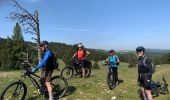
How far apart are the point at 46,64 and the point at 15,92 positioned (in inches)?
63.3

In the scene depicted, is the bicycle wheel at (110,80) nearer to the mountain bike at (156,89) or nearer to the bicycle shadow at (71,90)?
the mountain bike at (156,89)

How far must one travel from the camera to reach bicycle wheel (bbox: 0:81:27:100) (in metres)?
12.2

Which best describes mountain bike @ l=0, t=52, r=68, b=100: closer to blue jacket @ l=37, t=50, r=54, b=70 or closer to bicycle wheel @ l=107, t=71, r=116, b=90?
blue jacket @ l=37, t=50, r=54, b=70

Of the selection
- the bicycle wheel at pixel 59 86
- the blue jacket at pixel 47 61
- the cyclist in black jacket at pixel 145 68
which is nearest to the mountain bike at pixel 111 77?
the bicycle wheel at pixel 59 86

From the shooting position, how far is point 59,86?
13.5m

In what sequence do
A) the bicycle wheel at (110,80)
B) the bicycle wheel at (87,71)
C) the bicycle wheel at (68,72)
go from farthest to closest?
1. the bicycle wheel at (87,71)
2. the bicycle wheel at (68,72)
3. the bicycle wheel at (110,80)

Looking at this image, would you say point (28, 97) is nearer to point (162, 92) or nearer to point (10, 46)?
point (162, 92)

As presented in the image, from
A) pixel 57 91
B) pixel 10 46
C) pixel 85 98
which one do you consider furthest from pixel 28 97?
pixel 10 46

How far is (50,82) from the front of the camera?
12.9 metres

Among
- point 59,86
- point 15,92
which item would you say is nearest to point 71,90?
point 59,86

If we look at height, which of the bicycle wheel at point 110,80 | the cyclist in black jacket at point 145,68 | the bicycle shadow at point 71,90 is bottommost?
the bicycle shadow at point 71,90

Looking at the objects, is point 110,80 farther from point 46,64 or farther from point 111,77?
point 46,64

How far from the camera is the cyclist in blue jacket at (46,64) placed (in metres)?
12.0

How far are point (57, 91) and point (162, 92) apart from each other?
4.84 metres
